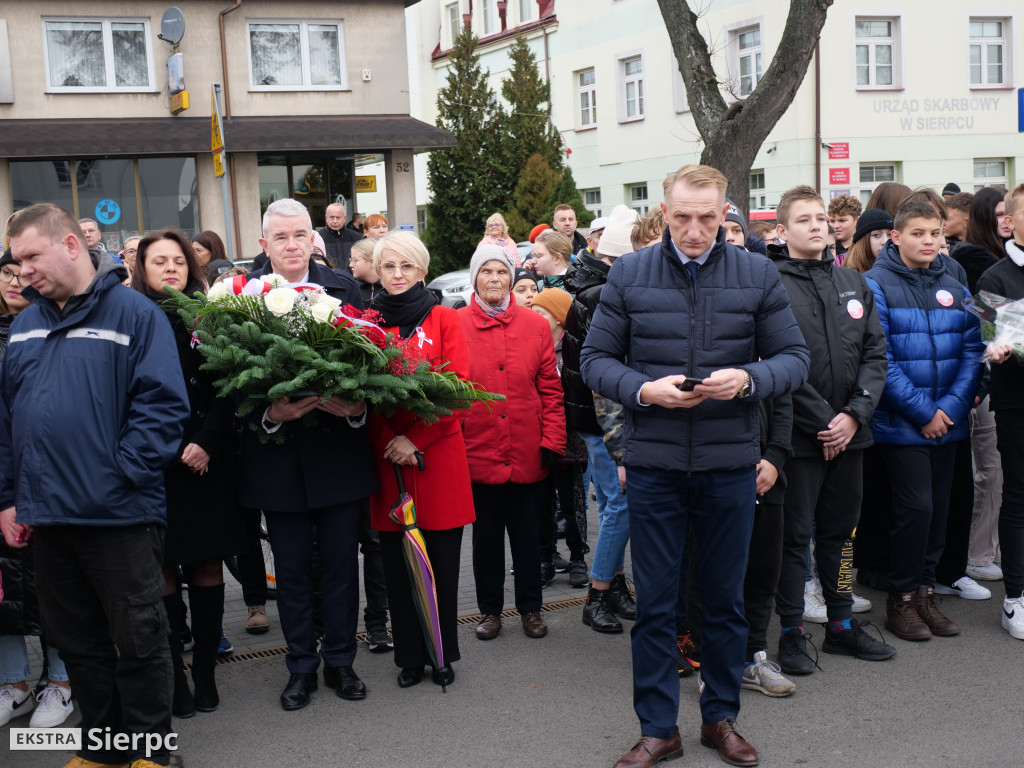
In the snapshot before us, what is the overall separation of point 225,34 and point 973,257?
59.2ft

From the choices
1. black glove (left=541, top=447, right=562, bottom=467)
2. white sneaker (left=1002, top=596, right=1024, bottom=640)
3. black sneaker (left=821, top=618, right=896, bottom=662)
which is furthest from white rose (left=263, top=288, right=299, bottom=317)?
white sneaker (left=1002, top=596, right=1024, bottom=640)

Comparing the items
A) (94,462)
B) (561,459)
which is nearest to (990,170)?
(561,459)

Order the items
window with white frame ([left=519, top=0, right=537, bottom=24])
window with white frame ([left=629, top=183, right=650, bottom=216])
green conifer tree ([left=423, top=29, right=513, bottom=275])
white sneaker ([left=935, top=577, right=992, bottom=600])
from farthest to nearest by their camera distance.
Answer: window with white frame ([left=519, top=0, right=537, bottom=24]), window with white frame ([left=629, top=183, right=650, bottom=216]), green conifer tree ([left=423, top=29, right=513, bottom=275]), white sneaker ([left=935, top=577, right=992, bottom=600])

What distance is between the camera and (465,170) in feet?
99.8

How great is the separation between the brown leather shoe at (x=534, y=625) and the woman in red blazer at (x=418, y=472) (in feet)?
2.35

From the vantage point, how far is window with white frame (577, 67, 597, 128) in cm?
3309

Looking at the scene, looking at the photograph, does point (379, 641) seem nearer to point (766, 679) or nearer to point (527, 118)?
point (766, 679)

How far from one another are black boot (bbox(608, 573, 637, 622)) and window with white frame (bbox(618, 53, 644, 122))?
26467 mm

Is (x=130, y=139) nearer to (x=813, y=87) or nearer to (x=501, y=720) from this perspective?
(x=813, y=87)

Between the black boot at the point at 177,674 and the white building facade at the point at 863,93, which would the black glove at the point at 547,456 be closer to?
the black boot at the point at 177,674

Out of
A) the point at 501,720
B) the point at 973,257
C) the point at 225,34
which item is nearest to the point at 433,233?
the point at 225,34

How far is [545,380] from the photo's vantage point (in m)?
5.99

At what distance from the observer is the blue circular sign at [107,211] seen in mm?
21312

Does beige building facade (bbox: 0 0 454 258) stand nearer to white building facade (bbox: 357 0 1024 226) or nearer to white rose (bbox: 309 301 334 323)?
white building facade (bbox: 357 0 1024 226)
